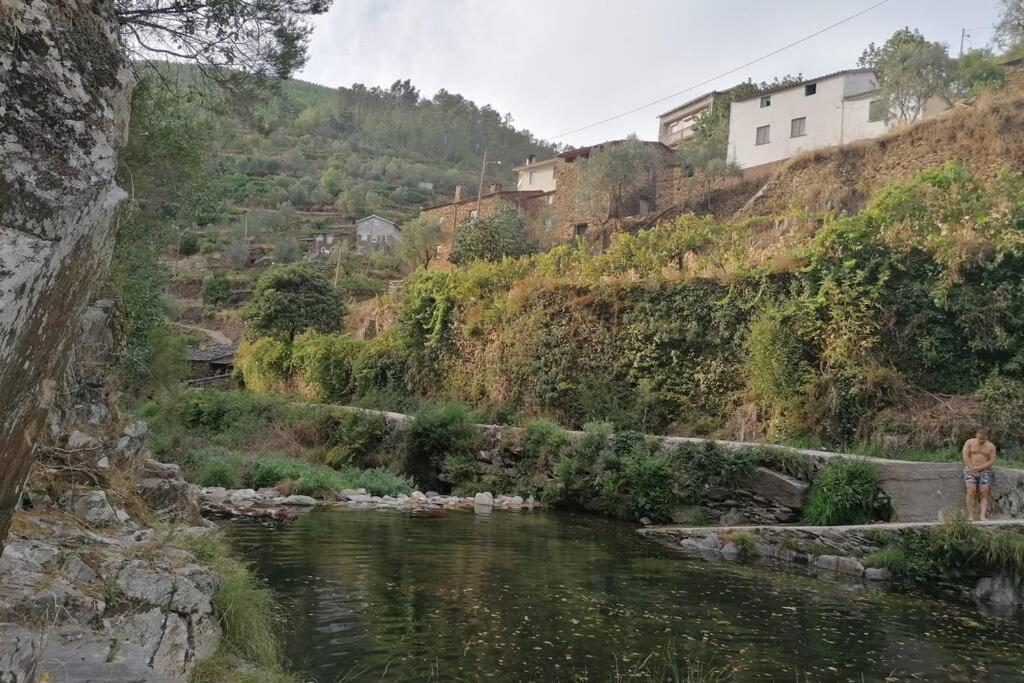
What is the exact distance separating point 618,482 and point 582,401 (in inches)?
142

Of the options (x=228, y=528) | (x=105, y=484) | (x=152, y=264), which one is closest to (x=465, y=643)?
(x=105, y=484)

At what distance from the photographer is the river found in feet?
17.9

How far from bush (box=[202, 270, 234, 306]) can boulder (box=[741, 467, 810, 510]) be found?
38985 mm

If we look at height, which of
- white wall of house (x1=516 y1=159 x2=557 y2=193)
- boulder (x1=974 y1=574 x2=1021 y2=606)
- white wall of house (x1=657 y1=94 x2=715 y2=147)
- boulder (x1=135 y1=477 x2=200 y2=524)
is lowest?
boulder (x1=974 y1=574 x2=1021 y2=606)

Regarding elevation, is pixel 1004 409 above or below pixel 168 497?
above

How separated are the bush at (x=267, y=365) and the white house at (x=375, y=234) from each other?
2285cm

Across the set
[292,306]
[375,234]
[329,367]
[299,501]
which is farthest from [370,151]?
[299,501]

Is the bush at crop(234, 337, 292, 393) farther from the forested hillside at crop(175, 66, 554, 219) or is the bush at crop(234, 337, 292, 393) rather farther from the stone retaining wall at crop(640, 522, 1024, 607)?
the forested hillside at crop(175, 66, 554, 219)

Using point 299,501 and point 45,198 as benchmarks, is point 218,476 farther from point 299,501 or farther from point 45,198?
point 45,198

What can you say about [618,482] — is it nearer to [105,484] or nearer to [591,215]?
[105,484]

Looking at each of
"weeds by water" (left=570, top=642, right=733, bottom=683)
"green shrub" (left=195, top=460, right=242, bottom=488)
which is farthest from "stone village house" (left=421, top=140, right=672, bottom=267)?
"weeds by water" (left=570, top=642, right=733, bottom=683)

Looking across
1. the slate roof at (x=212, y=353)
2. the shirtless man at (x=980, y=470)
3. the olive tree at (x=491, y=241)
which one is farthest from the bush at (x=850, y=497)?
the slate roof at (x=212, y=353)

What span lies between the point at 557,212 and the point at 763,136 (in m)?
10.1

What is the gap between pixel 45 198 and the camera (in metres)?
2.30
